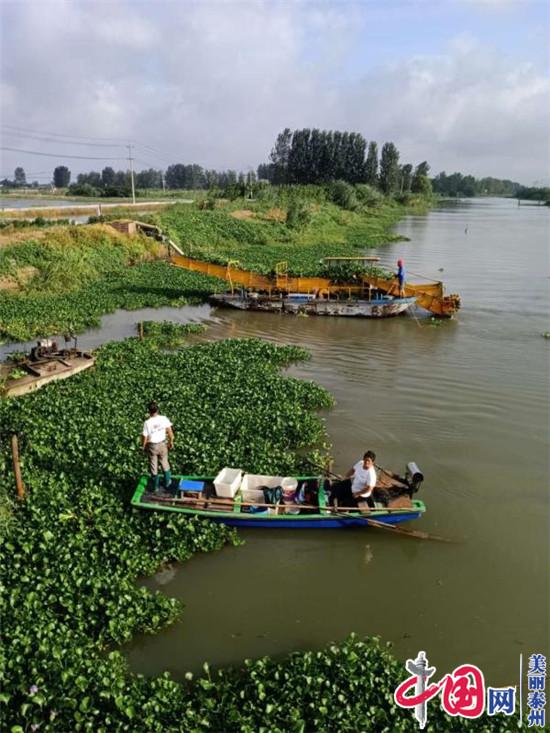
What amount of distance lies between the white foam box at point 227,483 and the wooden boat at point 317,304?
16033 mm

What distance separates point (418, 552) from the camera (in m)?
9.49

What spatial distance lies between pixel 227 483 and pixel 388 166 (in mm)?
113297

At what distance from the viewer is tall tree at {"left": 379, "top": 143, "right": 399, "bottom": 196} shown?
111 m

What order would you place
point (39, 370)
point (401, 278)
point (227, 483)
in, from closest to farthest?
point (227, 483), point (39, 370), point (401, 278)

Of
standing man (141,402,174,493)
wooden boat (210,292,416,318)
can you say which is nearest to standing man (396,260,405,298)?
wooden boat (210,292,416,318)

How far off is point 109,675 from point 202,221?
44.6 metres

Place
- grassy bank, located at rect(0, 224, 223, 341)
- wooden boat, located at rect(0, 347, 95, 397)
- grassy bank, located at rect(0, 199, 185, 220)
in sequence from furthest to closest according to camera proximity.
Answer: grassy bank, located at rect(0, 199, 185, 220)
grassy bank, located at rect(0, 224, 223, 341)
wooden boat, located at rect(0, 347, 95, 397)

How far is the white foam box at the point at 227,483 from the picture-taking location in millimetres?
9805

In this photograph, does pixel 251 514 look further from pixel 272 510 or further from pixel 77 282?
pixel 77 282

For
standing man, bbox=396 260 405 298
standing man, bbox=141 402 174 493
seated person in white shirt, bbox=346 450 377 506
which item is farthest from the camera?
standing man, bbox=396 260 405 298

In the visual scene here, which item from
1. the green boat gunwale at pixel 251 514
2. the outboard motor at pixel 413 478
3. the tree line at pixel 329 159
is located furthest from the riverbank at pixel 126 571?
the tree line at pixel 329 159

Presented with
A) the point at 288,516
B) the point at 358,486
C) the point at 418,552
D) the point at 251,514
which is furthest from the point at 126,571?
the point at 418,552

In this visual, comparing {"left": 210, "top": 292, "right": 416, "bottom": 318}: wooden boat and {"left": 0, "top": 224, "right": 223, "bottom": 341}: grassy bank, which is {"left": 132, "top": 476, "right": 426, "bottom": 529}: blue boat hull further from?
{"left": 210, "top": 292, "right": 416, "bottom": 318}: wooden boat

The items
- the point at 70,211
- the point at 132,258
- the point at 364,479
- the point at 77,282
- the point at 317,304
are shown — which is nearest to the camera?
the point at 364,479
